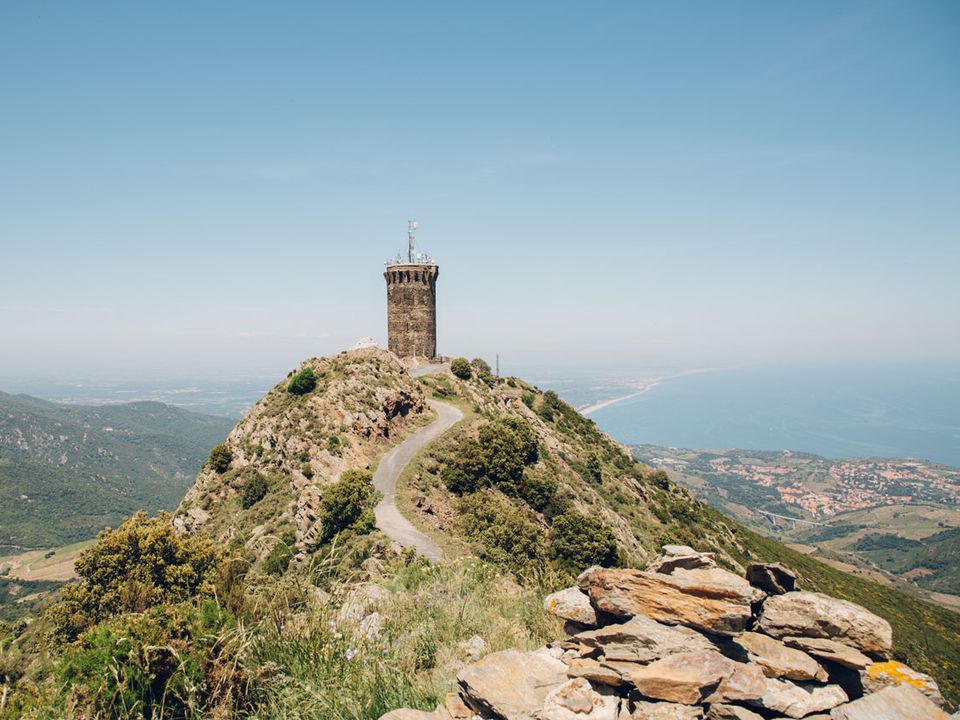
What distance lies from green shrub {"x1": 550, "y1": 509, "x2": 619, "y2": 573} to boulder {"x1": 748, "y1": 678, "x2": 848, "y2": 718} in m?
18.9

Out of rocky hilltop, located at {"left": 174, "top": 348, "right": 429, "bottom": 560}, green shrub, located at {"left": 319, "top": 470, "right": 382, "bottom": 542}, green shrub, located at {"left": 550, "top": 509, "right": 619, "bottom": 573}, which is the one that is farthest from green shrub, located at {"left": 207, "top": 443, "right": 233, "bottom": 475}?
green shrub, located at {"left": 550, "top": 509, "right": 619, "bottom": 573}

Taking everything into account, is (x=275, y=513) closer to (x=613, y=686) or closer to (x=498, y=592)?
(x=498, y=592)

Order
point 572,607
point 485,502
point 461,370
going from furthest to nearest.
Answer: point 461,370
point 485,502
point 572,607

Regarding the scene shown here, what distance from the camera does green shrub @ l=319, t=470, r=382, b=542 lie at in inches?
879

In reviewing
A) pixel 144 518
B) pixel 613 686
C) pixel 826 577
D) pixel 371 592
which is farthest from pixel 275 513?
pixel 826 577

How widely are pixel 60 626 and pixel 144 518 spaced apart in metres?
4.46

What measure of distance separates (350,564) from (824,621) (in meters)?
11.9

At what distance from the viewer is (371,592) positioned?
7.96m

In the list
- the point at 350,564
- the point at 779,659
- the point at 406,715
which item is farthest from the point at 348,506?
the point at 779,659

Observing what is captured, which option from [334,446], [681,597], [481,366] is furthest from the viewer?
[481,366]

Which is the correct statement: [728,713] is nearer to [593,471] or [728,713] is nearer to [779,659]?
[779,659]

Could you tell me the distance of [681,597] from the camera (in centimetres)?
625

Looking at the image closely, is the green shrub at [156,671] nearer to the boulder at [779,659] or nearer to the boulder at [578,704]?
the boulder at [578,704]

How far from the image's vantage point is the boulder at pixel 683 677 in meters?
4.79
